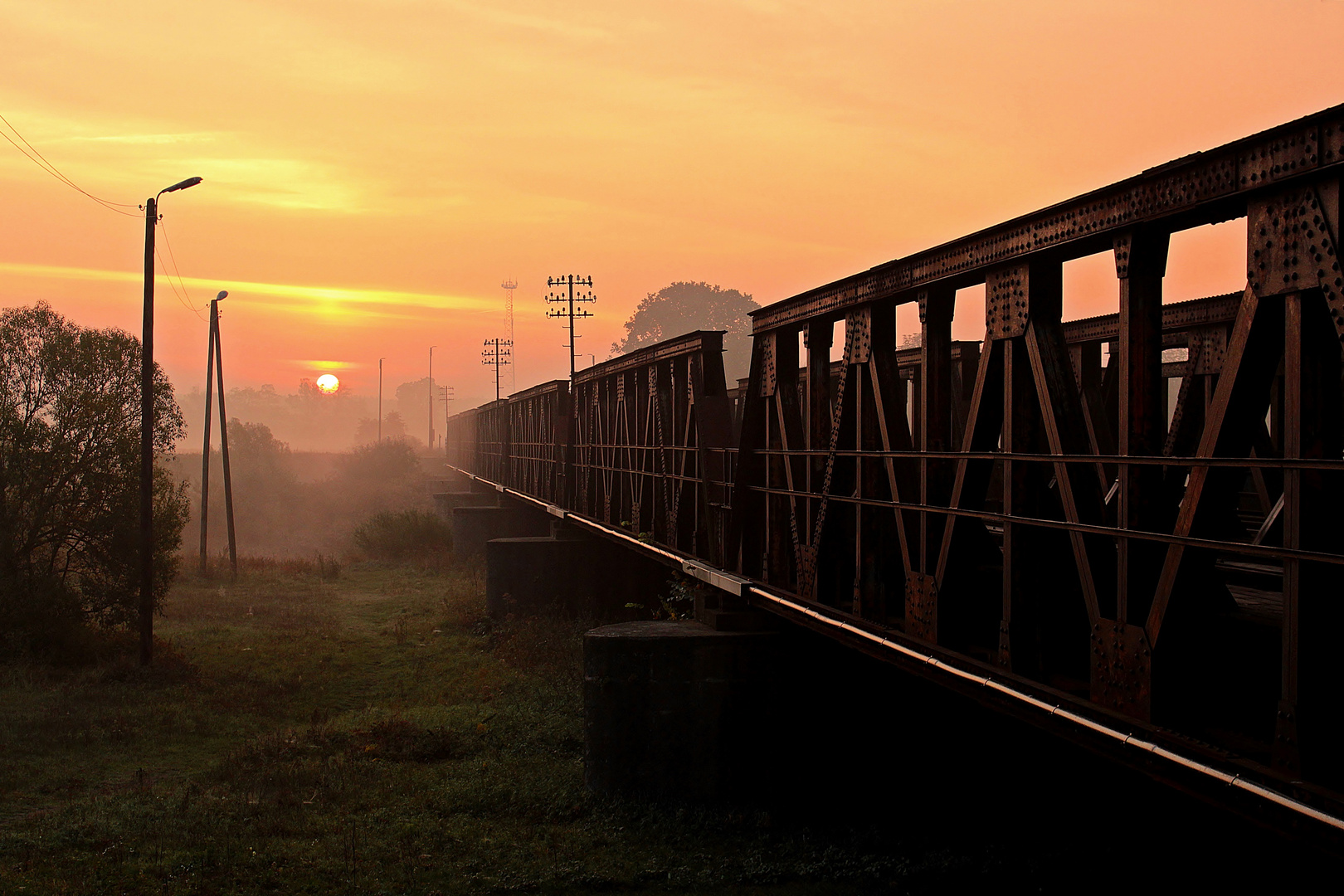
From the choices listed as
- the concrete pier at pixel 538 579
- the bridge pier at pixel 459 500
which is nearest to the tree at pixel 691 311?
the bridge pier at pixel 459 500

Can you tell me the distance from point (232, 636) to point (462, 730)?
10978 millimetres

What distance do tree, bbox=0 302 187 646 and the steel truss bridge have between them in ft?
51.0

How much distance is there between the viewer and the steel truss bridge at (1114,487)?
438 cm

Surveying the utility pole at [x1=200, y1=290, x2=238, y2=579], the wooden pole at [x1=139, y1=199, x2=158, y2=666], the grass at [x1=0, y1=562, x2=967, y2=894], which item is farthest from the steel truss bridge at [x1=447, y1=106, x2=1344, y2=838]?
the utility pole at [x1=200, y1=290, x2=238, y2=579]

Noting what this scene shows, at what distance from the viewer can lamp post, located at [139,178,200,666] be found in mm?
20172

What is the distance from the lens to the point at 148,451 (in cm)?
2075

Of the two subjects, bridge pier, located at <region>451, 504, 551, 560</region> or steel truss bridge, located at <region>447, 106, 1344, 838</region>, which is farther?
bridge pier, located at <region>451, 504, 551, 560</region>

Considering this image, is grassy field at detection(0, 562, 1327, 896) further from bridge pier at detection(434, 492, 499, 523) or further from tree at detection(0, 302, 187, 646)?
bridge pier at detection(434, 492, 499, 523)

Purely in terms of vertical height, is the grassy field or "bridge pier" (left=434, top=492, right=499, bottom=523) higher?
"bridge pier" (left=434, top=492, right=499, bottom=523)

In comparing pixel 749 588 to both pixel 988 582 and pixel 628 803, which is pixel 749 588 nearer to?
pixel 628 803

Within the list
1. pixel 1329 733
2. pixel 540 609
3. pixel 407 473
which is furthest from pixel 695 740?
pixel 407 473

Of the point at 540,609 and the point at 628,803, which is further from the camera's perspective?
the point at 540,609

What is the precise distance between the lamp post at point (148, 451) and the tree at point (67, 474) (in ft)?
2.89

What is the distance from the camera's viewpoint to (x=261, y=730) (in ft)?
51.1
